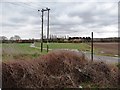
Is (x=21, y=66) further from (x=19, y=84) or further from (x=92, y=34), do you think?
(x=92, y=34)

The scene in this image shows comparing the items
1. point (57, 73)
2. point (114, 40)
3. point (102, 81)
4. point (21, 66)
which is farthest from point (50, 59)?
point (114, 40)

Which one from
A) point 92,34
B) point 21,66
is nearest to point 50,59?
point 21,66

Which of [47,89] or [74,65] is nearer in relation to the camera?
[47,89]

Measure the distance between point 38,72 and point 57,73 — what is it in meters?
0.69

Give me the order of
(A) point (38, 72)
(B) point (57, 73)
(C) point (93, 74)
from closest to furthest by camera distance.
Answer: (A) point (38, 72) → (B) point (57, 73) → (C) point (93, 74)

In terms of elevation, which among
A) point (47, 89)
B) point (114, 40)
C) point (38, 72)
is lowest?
point (47, 89)

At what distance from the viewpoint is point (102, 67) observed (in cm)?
724

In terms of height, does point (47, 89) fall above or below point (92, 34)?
below

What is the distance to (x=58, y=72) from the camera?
21.2 feet

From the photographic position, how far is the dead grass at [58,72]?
566cm

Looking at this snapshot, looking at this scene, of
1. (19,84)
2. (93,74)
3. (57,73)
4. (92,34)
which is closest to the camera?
(19,84)

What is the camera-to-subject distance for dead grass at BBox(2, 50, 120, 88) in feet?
Answer: 18.6

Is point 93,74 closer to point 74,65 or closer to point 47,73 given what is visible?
point 74,65

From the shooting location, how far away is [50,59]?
6.74 m
